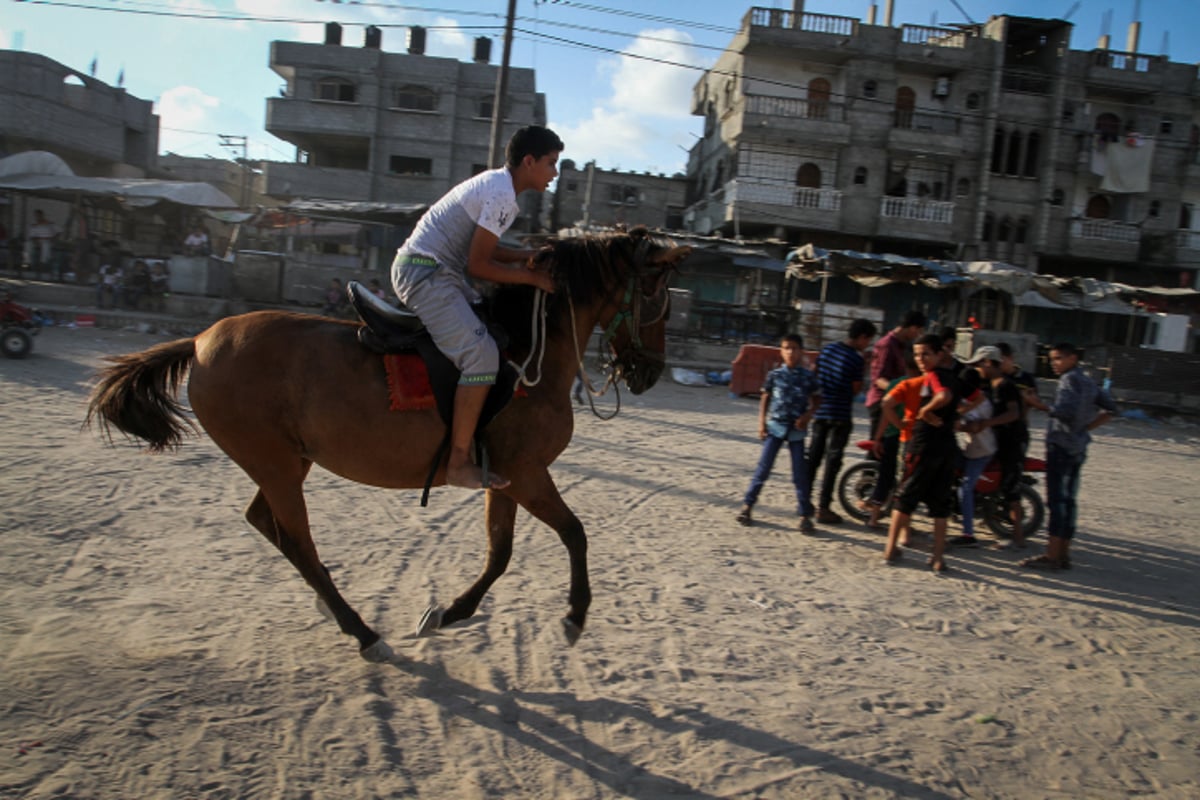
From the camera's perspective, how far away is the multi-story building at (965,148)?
31.7m

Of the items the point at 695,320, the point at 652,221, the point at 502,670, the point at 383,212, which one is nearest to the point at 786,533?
the point at 502,670

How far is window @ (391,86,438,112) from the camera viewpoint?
3416cm

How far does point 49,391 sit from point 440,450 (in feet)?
30.9

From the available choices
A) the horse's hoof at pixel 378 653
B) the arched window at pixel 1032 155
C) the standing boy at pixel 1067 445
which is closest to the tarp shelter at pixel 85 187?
the horse's hoof at pixel 378 653

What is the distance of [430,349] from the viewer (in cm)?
378

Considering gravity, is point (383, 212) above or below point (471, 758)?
above

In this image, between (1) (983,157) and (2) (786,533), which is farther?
(1) (983,157)

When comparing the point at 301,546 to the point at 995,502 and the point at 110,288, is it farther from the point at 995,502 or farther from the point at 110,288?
the point at 110,288

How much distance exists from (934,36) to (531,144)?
122 feet

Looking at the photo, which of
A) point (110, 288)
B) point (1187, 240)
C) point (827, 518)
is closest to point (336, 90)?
point (110, 288)

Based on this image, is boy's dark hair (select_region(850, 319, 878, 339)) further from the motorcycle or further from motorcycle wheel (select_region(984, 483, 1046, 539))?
motorcycle wheel (select_region(984, 483, 1046, 539))

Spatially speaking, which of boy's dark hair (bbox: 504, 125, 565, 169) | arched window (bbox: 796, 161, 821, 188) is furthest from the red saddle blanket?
arched window (bbox: 796, 161, 821, 188)

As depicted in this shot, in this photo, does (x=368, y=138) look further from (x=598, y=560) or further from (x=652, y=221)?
(x=598, y=560)

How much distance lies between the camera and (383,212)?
26.4m
